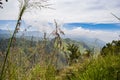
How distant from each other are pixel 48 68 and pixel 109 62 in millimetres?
1474

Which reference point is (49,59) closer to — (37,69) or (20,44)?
(37,69)

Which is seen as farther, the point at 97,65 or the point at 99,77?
the point at 97,65

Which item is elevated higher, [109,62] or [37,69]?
[109,62]

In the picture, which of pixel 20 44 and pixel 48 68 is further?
pixel 20 44

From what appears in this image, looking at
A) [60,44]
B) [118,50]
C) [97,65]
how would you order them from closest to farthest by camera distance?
[97,65] → [60,44] → [118,50]

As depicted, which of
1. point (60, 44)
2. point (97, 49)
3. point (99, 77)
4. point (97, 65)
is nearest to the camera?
point (99, 77)

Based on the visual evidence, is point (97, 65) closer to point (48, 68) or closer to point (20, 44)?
point (48, 68)

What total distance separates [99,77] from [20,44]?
278 centimetres

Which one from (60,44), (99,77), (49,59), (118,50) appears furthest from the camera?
(118,50)

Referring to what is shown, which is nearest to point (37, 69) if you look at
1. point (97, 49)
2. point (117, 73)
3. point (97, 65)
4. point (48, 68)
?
point (48, 68)

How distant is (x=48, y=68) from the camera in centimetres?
699

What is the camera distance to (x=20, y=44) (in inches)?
304

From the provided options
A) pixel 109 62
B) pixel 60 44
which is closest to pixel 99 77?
pixel 109 62

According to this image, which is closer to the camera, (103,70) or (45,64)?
(103,70)
